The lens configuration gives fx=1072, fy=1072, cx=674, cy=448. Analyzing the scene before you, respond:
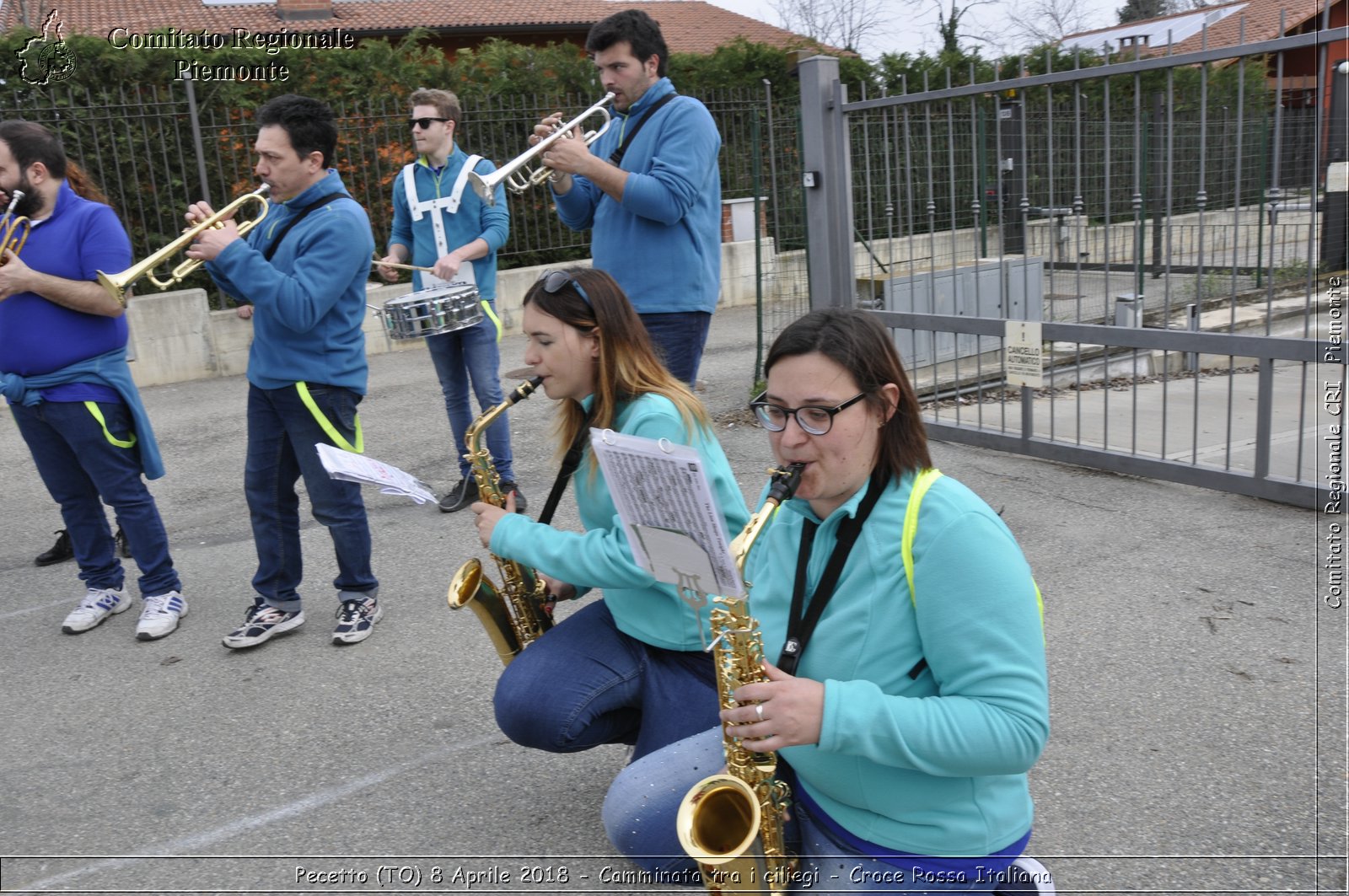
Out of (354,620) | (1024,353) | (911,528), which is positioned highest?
(911,528)

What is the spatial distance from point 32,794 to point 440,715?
120 centimetres

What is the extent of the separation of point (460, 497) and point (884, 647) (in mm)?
4168

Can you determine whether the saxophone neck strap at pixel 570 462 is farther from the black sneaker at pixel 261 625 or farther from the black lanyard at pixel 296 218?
the black sneaker at pixel 261 625

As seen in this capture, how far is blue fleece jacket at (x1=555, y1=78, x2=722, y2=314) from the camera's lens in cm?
418

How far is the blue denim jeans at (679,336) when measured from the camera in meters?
4.34

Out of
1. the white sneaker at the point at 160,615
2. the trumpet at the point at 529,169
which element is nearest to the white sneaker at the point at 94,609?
the white sneaker at the point at 160,615

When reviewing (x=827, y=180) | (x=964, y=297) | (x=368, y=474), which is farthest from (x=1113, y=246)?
(x=368, y=474)

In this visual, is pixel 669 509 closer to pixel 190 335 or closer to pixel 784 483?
pixel 784 483

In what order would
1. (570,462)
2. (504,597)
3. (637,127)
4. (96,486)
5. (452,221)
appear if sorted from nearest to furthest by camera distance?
1. (570,462)
2. (504,597)
3. (96,486)
4. (637,127)
5. (452,221)

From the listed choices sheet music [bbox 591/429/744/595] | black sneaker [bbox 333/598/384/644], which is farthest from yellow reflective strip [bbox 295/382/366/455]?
sheet music [bbox 591/429/744/595]

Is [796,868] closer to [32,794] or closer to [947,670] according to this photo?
[947,670]

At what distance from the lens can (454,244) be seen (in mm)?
5680

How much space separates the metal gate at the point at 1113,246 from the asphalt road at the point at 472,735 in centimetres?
73

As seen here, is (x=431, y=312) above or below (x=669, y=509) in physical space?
above
